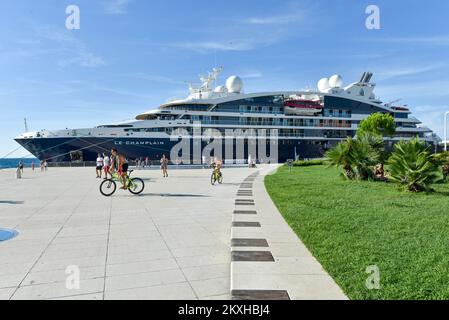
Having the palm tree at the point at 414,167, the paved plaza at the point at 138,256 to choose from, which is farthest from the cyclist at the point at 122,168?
the palm tree at the point at 414,167

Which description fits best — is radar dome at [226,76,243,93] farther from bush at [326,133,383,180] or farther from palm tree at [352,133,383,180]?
palm tree at [352,133,383,180]

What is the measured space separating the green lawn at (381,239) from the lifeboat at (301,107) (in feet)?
148

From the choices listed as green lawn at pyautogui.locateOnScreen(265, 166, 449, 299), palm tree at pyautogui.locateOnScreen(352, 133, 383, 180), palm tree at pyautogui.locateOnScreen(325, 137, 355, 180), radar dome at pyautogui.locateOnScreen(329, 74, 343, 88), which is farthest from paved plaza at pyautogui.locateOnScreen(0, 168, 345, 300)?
radar dome at pyautogui.locateOnScreen(329, 74, 343, 88)

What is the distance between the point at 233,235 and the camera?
5.57m

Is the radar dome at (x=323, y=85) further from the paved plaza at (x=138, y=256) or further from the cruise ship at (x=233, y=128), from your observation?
the paved plaza at (x=138, y=256)

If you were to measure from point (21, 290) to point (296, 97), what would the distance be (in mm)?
58252

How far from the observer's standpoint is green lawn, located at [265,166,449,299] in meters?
3.49

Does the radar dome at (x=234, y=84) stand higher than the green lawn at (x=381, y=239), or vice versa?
the radar dome at (x=234, y=84)

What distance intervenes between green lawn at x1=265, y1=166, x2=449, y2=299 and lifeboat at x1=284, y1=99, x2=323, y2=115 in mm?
45133

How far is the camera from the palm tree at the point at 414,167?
1129 centimetres

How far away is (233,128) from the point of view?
48281 millimetres

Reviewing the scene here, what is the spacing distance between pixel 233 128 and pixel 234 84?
28.8 ft
